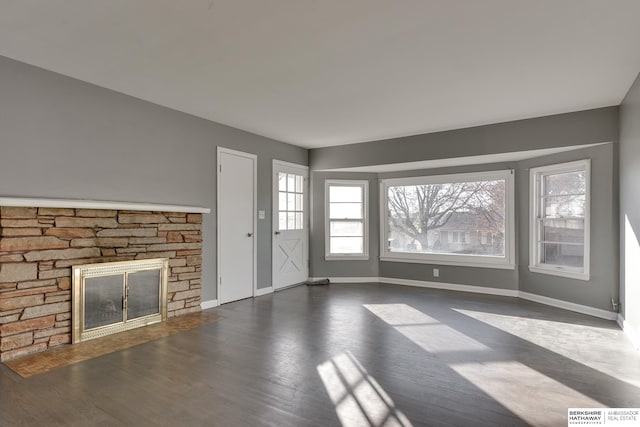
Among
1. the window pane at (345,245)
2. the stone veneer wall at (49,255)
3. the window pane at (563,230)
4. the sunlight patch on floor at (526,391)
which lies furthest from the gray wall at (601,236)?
the stone veneer wall at (49,255)

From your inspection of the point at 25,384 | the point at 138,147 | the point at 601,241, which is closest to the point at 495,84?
the point at 601,241

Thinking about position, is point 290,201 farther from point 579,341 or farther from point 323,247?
point 579,341

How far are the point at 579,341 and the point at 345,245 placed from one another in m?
4.04

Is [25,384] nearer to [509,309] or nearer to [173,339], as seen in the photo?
[173,339]

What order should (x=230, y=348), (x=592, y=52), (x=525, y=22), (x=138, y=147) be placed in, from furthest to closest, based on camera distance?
(x=138, y=147) → (x=230, y=348) → (x=592, y=52) → (x=525, y=22)

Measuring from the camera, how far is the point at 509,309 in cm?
484

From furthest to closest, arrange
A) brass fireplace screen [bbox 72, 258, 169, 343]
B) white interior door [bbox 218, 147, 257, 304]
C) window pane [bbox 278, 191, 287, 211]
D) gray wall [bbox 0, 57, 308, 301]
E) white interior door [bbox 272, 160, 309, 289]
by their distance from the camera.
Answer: window pane [bbox 278, 191, 287, 211], white interior door [bbox 272, 160, 309, 289], white interior door [bbox 218, 147, 257, 304], brass fireplace screen [bbox 72, 258, 169, 343], gray wall [bbox 0, 57, 308, 301]

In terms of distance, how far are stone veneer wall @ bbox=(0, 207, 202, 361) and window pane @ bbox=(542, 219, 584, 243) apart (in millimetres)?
5419

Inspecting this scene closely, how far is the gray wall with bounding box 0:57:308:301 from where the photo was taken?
3215mm

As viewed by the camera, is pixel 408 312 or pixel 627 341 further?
pixel 408 312

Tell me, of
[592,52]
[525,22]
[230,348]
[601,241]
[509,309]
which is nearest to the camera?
[525,22]

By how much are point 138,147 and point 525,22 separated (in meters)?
3.96

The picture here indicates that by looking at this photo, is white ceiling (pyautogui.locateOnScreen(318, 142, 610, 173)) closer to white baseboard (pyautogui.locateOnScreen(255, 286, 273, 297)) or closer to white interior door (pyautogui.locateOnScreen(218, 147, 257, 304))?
white interior door (pyautogui.locateOnScreen(218, 147, 257, 304))

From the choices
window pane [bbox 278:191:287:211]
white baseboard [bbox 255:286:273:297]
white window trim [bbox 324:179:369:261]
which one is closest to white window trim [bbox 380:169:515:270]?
white window trim [bbox 324:179:369:261]
